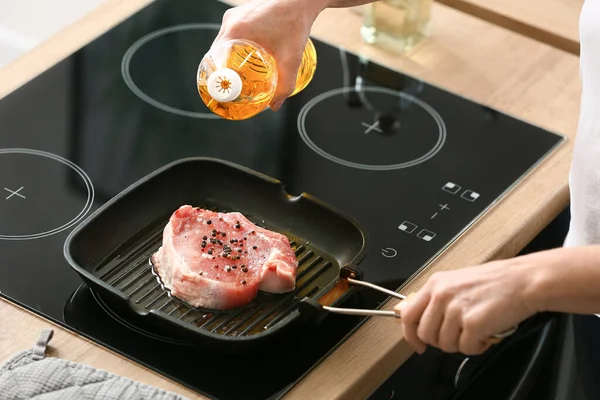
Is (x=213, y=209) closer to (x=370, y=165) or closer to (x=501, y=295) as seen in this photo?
(x=370, y=165)

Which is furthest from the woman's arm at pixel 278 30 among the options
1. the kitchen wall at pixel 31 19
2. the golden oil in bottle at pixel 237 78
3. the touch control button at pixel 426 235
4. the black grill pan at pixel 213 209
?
the kitchen wall at pixel 31 19

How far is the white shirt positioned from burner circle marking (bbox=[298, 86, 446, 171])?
24cm

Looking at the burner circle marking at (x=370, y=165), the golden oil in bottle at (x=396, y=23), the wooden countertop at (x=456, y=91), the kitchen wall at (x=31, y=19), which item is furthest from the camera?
the kitchen wall at (x=31, y=19)

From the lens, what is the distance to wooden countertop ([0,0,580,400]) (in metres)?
1.24

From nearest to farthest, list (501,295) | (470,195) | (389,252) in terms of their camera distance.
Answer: (501,295)
(389,252)
(470,195)

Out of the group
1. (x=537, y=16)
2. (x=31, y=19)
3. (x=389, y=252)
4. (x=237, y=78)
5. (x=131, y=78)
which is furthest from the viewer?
(x=31, y=19)

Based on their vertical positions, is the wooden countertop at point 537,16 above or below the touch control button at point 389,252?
above

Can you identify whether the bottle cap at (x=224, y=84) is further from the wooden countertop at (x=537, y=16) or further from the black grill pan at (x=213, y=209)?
the wooden countertop at (x=537, y=16)

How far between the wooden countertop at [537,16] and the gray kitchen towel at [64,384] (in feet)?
3.31

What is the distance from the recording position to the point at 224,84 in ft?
4.23

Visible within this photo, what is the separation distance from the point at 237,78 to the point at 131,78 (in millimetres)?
503

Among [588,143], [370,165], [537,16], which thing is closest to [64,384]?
[370,165]

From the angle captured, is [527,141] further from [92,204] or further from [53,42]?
[53,42]

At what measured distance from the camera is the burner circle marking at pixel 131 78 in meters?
1.68
